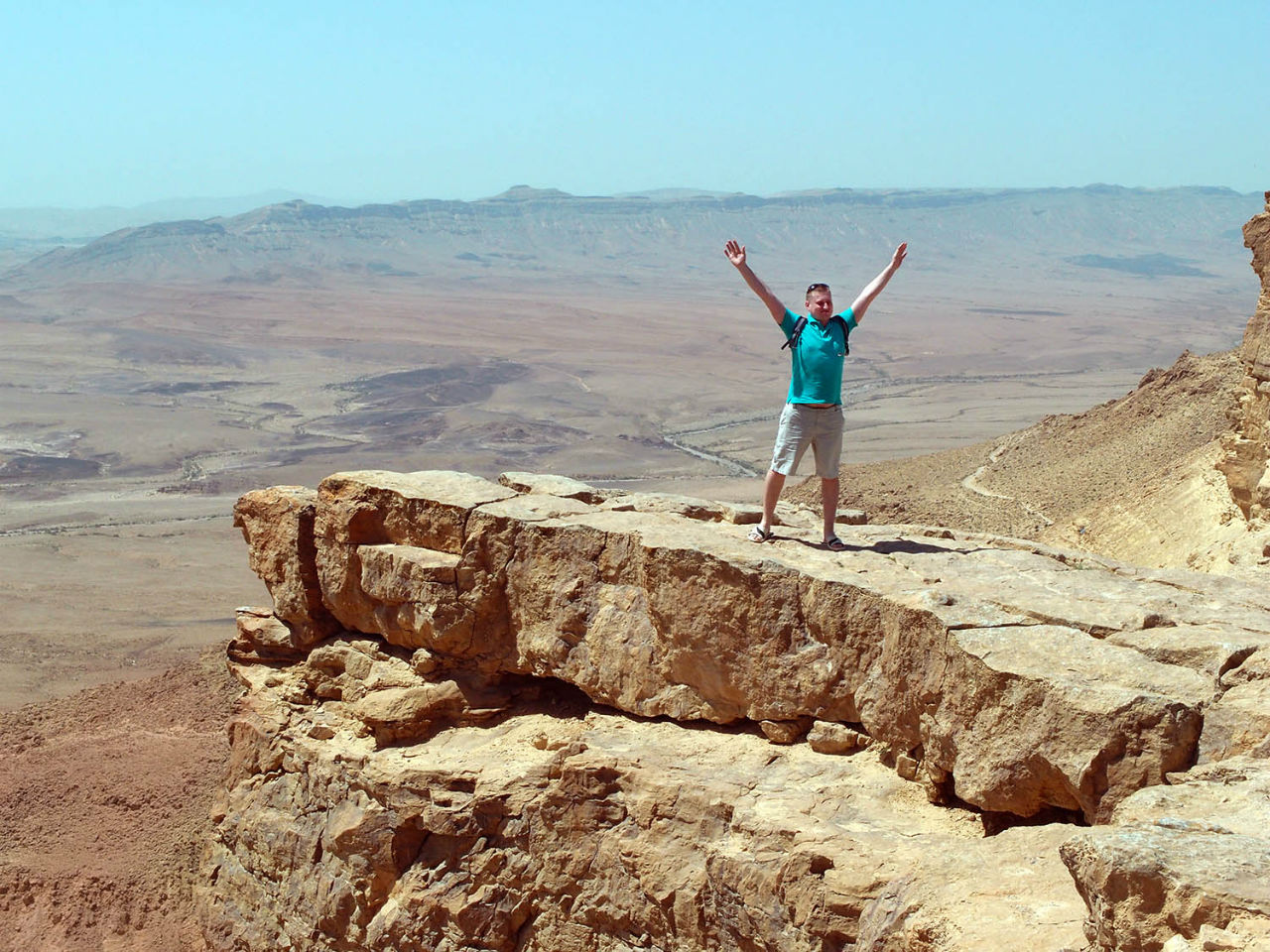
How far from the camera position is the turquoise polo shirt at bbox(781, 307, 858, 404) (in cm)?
762

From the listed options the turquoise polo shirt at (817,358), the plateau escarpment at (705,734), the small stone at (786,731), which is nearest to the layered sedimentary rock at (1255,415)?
the plateau escarpment at (705,734)

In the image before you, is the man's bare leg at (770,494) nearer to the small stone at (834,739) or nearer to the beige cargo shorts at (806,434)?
the beige cargo shorts at (806,434)

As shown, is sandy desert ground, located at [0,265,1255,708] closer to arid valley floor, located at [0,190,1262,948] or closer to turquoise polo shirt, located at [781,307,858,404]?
arid valley floor, located at [0,190,1262,948]

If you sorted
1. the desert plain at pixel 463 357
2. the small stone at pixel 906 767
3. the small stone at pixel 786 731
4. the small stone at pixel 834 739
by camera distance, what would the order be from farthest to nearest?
the desert plain at pixel 463 357
the small stone at pixel 786 731
the small stone at pixel 834 739
the small stone at pixel 906 767

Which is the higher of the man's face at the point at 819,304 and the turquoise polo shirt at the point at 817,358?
the man's face at the point at 819,304

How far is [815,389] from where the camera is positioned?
7.71 metres

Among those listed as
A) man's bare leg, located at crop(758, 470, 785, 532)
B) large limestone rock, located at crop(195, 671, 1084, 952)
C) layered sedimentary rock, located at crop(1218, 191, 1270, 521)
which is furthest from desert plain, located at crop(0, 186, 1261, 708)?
layered sedimentary rock, located at crop(1218, 191, 1270, 521)

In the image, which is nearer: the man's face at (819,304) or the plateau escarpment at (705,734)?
the plateau escarpment at (705,734)

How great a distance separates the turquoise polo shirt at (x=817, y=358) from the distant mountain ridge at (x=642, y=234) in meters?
111

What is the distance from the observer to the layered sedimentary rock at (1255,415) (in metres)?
12.3

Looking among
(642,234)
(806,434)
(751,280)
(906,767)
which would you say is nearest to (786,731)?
(906,767)

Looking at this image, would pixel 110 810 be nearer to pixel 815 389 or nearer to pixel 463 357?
pixel 815 389

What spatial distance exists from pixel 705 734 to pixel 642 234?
501 feet

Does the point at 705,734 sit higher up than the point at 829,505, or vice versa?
the point at 829,505
